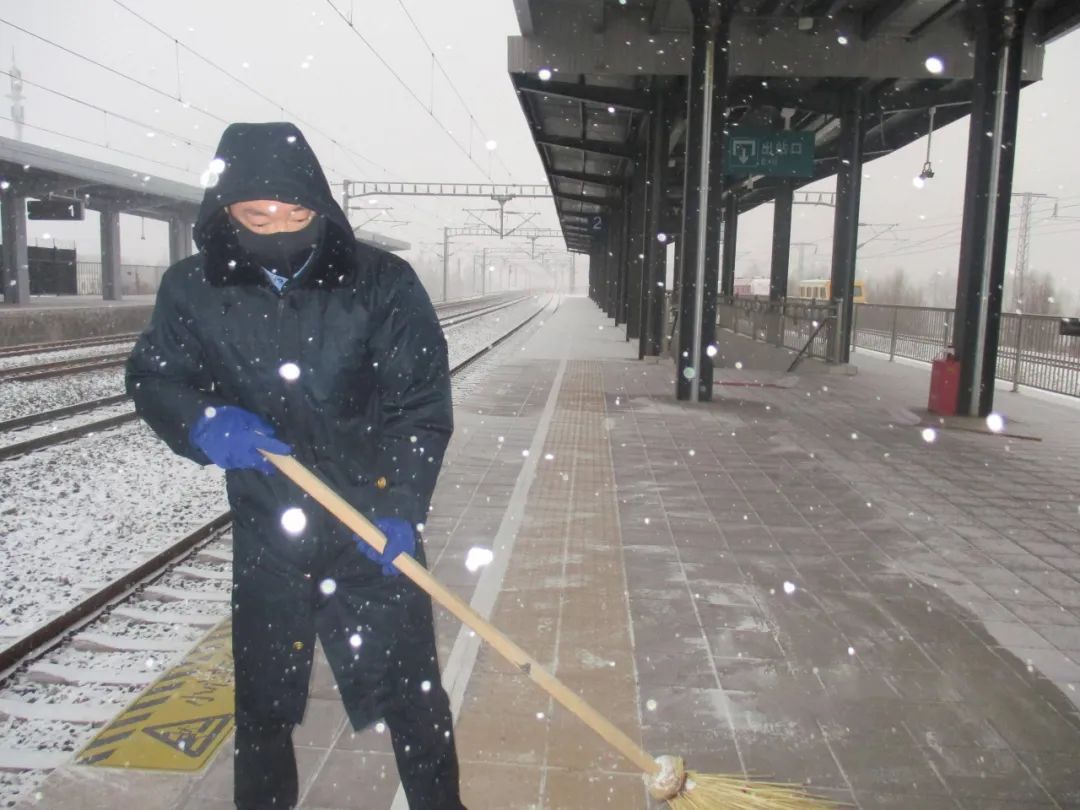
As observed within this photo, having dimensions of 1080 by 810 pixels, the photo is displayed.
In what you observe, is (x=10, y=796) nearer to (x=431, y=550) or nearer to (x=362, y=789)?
(x=362, y=789)

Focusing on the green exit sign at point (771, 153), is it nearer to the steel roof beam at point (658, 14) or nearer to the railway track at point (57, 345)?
the steel roof beam at point (658, 14)

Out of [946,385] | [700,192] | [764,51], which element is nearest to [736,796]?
[946,385]

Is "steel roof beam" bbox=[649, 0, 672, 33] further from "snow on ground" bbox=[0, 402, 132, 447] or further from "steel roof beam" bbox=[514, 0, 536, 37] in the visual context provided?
"snow on ground" bbox=[0, 402, 132, 447]

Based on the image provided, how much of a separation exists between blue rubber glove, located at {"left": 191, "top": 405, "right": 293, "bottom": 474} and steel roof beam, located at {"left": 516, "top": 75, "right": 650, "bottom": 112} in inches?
546

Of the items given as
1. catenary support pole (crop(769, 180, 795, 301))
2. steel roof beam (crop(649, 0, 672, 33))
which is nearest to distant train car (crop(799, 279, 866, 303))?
catenary support pole (crop(769, 180, 795, 301))

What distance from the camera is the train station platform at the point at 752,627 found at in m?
2.62

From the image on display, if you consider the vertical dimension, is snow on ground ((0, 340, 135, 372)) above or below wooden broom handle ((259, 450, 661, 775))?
below

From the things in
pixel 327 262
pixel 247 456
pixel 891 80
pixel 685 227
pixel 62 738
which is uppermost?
pixel 891 80

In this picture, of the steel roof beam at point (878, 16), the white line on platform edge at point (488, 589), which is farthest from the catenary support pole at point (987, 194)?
the white line on platform edge at point (488, 589)

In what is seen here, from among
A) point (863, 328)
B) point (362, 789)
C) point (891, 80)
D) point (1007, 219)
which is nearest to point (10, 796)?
point (362, 789)

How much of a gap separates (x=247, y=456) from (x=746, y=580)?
3062 mm

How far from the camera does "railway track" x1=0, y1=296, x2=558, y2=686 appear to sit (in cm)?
344

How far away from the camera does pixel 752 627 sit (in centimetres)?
374

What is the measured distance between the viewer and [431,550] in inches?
189
